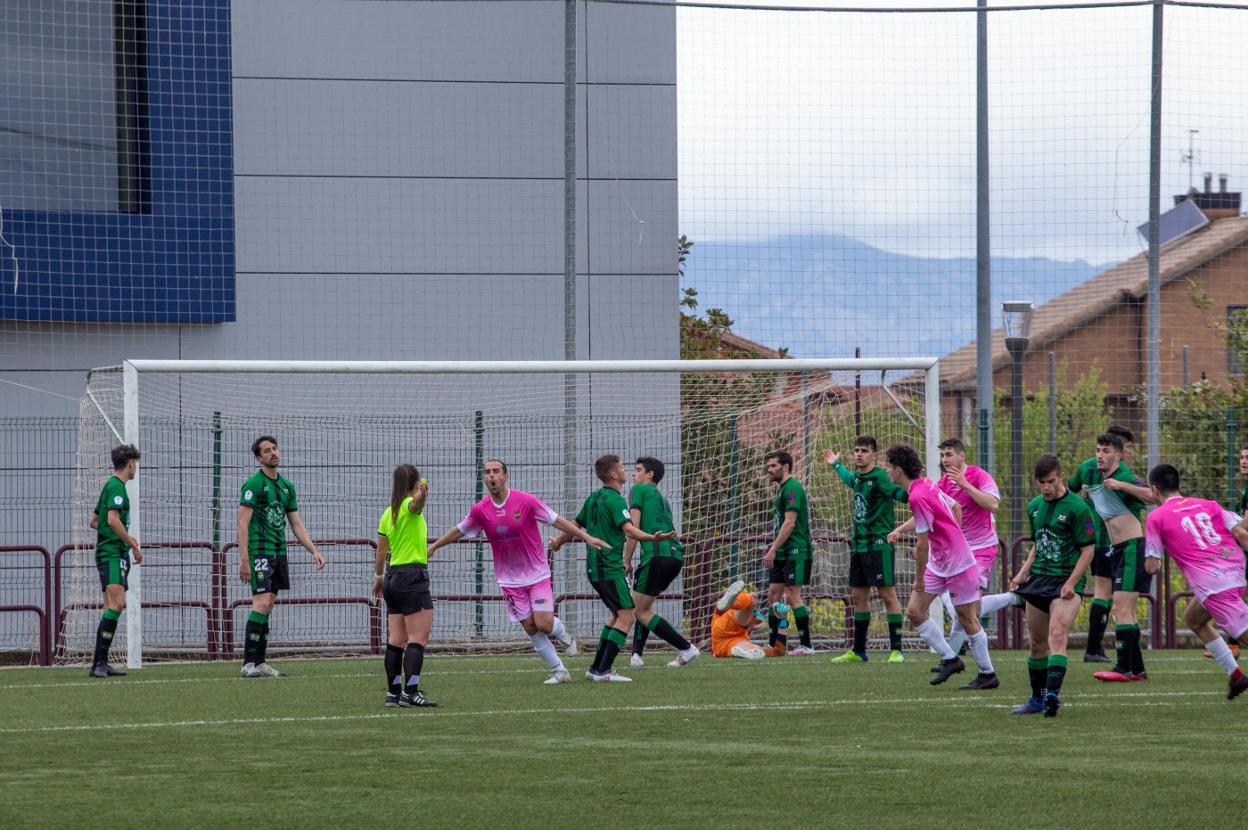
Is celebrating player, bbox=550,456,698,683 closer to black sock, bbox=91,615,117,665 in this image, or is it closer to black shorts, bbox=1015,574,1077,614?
black shorts, bbox=1015,574,1077,614

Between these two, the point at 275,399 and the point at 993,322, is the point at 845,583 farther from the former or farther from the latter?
the point at 275,399

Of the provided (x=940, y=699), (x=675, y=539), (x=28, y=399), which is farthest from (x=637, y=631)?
(x=28, y=399)

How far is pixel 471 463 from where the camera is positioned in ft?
57.9

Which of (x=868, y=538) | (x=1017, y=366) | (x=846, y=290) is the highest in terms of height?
(x=846, y=290)

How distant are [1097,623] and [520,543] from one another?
555 centimetres

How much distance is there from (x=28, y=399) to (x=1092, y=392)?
27.6m

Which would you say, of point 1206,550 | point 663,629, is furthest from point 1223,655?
point 663,629

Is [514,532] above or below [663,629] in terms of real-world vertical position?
above

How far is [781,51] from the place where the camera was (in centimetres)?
1758

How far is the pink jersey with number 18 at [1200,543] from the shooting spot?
11.1 meters

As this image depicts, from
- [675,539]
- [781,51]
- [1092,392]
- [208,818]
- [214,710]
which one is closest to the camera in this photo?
[208,818]

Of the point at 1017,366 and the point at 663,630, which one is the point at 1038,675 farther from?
the point at 1017,366

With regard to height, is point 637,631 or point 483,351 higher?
point 483,351

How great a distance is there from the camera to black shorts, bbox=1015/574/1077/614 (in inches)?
405
